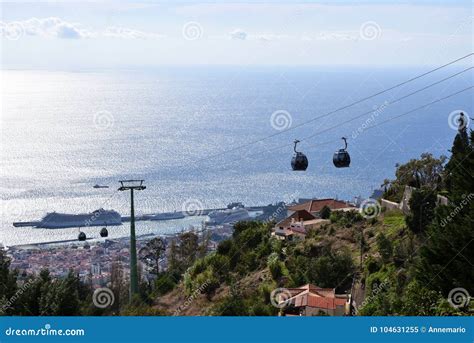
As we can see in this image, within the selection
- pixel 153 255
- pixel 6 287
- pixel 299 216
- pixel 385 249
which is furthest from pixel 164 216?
pixel 6 287

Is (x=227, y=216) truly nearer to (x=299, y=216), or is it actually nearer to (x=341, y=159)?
(x=299, y=216)

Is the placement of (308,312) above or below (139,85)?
below

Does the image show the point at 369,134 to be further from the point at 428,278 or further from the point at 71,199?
the point at 428,278

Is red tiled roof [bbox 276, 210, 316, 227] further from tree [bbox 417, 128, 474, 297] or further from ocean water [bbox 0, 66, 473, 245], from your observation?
tree [bbox 417, 128, 474, 297]

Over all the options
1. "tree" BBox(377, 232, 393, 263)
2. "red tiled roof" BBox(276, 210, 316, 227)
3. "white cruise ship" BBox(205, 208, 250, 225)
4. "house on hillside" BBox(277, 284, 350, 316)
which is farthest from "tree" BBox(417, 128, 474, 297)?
"white cruise ship" BBox(205, 208, 250, 225)

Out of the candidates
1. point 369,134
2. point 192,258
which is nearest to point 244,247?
point 192,258

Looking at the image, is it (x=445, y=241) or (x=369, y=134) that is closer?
(x=445, y=241)
